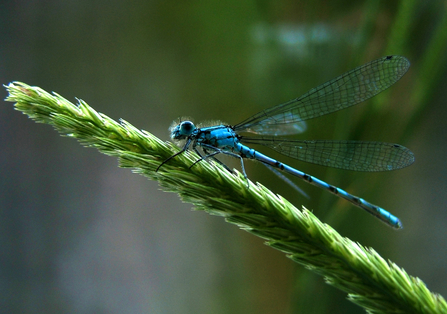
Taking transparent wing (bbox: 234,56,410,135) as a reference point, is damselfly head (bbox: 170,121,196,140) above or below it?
below

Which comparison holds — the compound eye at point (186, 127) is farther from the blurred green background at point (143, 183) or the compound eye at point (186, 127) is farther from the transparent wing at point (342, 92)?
the blurred green background at point (143, 183)

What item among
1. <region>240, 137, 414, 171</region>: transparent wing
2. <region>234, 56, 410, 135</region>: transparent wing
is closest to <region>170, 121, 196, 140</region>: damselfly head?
<region>234, 56, 410, 135</region>: transparent wing

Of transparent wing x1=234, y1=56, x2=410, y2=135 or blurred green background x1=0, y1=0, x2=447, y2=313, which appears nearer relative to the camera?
transparent wing x1=234, y1=56, x2=410, y2=135

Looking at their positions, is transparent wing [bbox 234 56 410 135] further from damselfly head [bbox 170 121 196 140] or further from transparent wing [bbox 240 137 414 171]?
damselfly head [bbox 170 121 196 140]

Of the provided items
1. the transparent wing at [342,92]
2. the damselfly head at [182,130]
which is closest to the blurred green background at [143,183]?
the transparent wing at [342,92]

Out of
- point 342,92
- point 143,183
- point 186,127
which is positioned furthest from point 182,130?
point 143,183

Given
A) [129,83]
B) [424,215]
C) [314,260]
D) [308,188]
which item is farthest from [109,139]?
[424,215]

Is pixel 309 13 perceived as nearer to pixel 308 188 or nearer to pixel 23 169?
pixel 308 188
